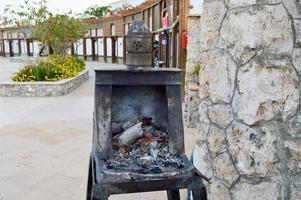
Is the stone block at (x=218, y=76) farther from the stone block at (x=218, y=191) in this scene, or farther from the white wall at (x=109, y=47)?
the white wall at (x=109, y=47)

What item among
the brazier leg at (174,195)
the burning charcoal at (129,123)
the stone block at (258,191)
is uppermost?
the burning charcoal at (129,123)

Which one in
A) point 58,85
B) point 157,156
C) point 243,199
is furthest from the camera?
Result: point 58,85

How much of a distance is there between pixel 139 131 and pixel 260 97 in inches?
32.5

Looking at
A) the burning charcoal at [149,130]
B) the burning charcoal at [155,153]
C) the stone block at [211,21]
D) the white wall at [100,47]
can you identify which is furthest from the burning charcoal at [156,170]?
the white wall at [100,47]

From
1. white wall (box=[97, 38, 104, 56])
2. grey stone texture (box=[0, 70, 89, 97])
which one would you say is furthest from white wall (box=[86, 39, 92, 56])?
grey stone texture (box=[0, 70, 89, 97])

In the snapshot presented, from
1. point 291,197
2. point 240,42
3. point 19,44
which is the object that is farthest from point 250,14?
point 19,44

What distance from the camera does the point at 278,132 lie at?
214 centimetres

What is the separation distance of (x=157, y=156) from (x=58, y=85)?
7.63 meters

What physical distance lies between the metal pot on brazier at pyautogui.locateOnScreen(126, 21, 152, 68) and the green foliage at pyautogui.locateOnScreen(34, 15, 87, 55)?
11194 millimetres

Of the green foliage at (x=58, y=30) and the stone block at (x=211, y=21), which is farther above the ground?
the green foliage at (x=58, y=30)

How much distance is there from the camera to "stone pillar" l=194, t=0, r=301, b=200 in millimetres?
2102

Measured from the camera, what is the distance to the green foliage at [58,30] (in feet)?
40.8

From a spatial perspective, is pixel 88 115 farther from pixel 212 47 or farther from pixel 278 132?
pixel 278 132

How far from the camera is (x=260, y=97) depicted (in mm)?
2143
